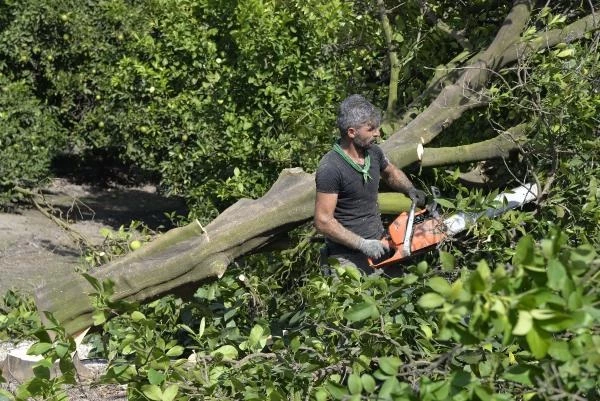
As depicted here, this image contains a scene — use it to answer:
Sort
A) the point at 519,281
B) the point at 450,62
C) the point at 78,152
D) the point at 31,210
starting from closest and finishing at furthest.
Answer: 1. the point at 519,281
2. the point at 450,62
3. the point at 31,210
4. the point at 78,152

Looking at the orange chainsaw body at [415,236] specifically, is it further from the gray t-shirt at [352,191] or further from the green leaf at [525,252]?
the green leaf at [525,252]

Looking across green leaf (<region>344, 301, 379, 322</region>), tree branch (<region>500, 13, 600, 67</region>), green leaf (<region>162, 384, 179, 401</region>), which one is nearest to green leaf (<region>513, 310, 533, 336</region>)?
green leaf (<region>344, 301, 379, 322</region>)

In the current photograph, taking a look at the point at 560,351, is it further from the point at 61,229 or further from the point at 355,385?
the point at 61,229

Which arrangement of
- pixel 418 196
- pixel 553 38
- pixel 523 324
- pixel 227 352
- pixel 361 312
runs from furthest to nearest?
pixel 553 38 < pixel 418 196 < pixel 227 352 < pixel 361 312 < pixel 523 324

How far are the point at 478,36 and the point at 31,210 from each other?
8.37m

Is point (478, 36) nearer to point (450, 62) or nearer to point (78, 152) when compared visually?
point (450, 62)

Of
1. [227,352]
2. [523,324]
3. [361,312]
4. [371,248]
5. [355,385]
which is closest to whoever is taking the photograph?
[523,324]

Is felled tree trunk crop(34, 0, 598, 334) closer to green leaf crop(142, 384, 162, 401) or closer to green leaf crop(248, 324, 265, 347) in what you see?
green leaf crop(248, 324, 265, 347)

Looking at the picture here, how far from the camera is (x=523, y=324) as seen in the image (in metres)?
2.13

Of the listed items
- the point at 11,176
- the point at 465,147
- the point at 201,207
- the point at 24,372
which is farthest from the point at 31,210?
the point at 465,147

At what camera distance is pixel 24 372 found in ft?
19.0

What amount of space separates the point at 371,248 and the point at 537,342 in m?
2.87

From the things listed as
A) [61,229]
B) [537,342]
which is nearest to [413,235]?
[537,342]

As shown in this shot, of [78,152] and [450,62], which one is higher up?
[450,62]
